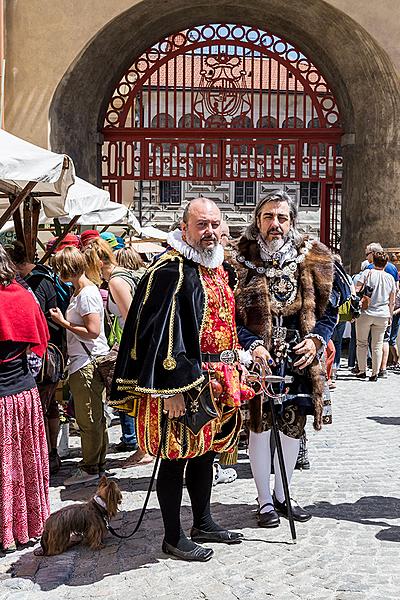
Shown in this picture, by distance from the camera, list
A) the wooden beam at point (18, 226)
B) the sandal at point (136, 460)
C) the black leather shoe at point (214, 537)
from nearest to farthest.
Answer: the black leather shoe at point (214, 537) → the sandal at point (136, 460) → the wooden beam at point (18, 226)

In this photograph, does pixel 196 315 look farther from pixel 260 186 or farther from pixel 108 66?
pixel 260 186

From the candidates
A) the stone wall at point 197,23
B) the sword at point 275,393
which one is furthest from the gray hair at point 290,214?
the stone wall at point 197,23

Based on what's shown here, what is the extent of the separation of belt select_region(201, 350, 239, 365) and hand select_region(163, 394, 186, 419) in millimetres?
309

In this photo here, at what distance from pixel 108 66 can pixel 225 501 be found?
10.1m

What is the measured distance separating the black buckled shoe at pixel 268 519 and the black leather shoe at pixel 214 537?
0.28 metres

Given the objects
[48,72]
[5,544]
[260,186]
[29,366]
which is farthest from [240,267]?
[260,186]

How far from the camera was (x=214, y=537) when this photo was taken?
4656 millimetres

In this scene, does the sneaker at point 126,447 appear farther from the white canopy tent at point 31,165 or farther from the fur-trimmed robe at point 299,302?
the fur-trimmed robe at point 299,302

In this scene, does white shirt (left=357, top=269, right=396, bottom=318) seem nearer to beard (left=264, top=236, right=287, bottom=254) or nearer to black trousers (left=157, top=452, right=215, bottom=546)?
beard (left=264, top=236, right=287, bottom=254)

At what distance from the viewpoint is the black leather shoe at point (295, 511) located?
16.6ft

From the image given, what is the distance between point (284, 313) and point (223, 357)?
26.1 inches

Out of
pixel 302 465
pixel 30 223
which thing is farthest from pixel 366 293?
pixel 302 465

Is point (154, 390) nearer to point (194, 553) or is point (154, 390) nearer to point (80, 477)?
point (194, 553)

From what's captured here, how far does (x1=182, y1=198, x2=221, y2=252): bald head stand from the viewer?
14.4 ft
